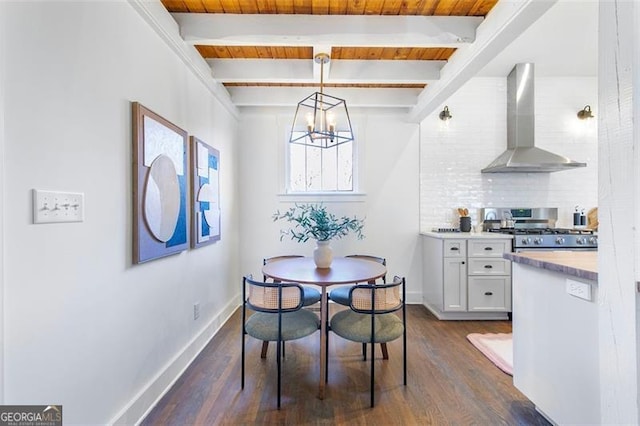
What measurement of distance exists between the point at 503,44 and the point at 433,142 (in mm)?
1866

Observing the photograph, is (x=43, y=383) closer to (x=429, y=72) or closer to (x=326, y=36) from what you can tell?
(x=326, y=36)

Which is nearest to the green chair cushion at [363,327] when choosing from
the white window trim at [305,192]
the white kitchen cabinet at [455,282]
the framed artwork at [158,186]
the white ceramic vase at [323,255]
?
the white ceramic vase at [323,255]

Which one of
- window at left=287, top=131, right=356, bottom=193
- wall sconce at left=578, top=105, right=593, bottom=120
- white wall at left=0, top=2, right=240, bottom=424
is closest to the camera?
white wall at left=0, top=2, right=240, bottom=424

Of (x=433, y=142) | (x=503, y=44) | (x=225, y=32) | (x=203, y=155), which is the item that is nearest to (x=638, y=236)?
(x=503, y=44)

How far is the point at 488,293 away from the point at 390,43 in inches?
106

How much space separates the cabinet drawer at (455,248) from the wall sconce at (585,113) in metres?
2.44

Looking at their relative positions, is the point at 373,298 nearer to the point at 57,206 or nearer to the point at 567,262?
the point at 567,262

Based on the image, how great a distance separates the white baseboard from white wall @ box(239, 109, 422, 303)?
49.5 inches

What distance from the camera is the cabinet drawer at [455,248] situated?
3.16 m

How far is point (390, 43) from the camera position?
2145mm

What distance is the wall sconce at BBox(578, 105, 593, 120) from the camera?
3703 mm

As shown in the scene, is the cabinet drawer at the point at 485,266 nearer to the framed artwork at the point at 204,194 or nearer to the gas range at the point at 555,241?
the gas range at the point at 555,241

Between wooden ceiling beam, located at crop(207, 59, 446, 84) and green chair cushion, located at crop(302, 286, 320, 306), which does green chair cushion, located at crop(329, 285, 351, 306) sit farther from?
wooden ceiling beam, located at crop(207, 59, 446, 84)

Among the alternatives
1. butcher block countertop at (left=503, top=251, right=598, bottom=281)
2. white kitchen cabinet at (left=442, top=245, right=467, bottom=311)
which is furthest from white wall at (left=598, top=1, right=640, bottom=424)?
white kitchen cabinet at (left=442, top=245, right=467, bottom=311)
